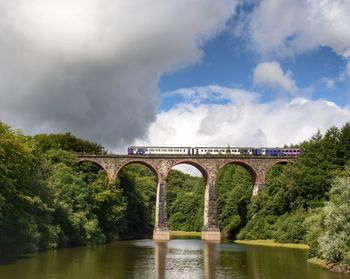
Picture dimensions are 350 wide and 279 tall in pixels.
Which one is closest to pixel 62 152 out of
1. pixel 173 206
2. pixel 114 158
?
pixel 114 158

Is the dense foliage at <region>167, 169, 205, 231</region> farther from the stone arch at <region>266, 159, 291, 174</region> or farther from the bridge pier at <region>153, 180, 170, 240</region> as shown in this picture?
the stone arch at <region>266, 159, 291, 174</region>

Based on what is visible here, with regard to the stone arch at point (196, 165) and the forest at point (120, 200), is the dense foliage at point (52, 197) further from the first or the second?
the stone arch at point (196, 165)

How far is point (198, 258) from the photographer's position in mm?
39438

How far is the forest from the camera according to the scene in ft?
120

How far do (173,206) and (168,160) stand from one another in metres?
46.7

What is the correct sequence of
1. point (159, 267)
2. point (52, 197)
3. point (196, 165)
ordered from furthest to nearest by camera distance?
point (196, 165), point (52, 197), point (159, 267)

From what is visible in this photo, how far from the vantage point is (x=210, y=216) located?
228ft

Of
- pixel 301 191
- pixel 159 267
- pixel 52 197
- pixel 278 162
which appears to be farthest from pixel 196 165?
pixel 159 267

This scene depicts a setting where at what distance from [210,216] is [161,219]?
24.7ft

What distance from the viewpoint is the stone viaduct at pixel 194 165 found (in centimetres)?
6950

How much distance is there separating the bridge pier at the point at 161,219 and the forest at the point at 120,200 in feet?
19.5

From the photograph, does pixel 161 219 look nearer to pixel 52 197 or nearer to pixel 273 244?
pixel 273 244

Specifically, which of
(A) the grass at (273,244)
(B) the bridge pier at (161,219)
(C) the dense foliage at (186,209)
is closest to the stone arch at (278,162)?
(A) the grass at (273,244)

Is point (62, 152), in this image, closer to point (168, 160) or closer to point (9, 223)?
point (168, 160)
